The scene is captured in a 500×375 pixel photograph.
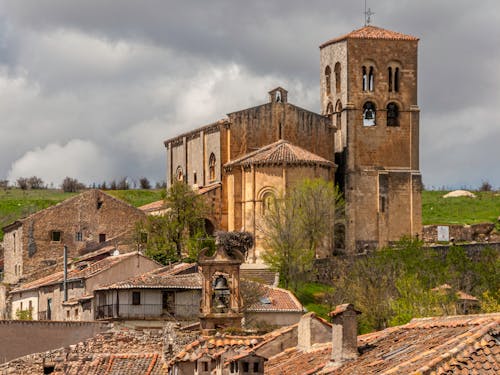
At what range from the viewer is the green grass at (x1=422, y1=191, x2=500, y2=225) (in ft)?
385

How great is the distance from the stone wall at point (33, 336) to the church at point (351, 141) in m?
39.0

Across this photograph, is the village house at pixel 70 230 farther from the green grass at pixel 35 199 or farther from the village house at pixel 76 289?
the green grass at pixel 35 199

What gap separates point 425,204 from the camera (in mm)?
133375

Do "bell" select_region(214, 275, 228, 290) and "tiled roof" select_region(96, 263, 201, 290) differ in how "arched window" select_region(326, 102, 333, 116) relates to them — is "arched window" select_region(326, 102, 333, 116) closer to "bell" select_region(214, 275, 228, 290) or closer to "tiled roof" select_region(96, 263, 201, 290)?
"tiled roof" select_region(96, 263, 201, 290)

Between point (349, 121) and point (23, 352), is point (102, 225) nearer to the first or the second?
point (349, 121)

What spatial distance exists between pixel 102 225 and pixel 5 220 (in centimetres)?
3029

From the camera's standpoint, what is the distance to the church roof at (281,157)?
85188mm

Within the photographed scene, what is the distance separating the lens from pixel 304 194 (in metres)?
82.9

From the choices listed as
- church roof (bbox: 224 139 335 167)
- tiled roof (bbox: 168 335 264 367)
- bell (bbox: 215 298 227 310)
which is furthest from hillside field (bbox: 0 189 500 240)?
tiled roof (bbox: 168 335 264 367)

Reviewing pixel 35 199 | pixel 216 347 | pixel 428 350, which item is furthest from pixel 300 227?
pixel 428 350

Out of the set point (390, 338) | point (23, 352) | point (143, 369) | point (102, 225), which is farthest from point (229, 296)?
point (102, 225)

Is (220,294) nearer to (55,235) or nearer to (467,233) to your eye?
(55,235)

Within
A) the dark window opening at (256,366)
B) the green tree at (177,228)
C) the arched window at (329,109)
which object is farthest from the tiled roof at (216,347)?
the arched window at (329,109)

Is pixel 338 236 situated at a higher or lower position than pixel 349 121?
lower
